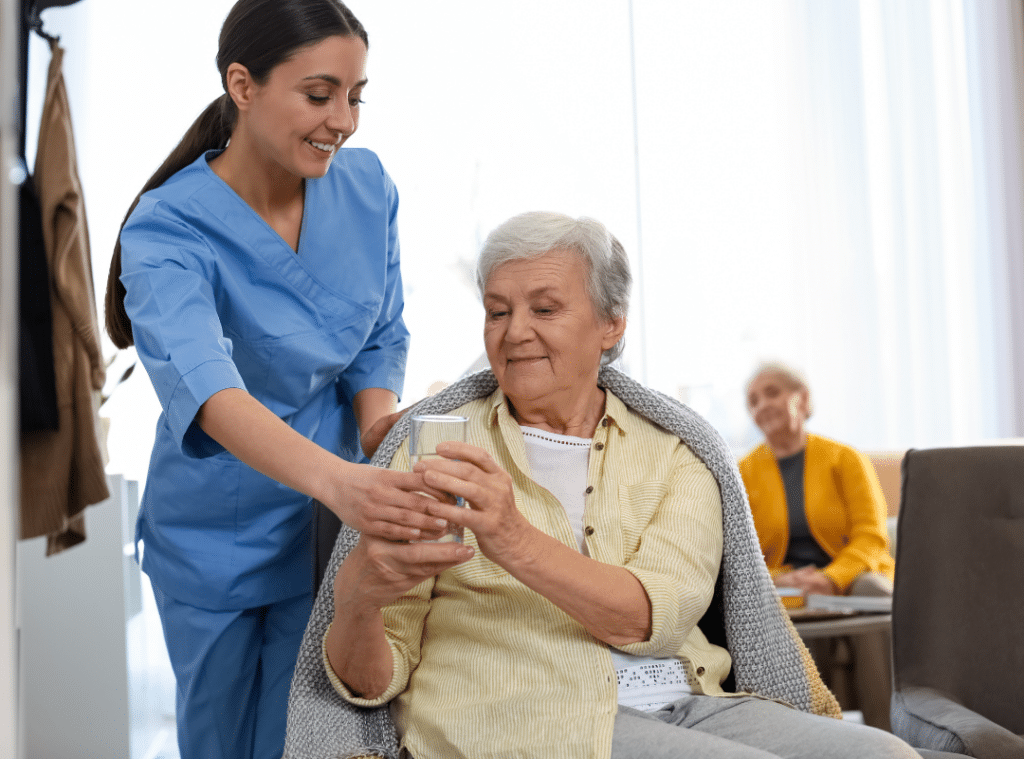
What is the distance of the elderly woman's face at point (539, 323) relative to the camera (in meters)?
1.43

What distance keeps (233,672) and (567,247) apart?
811 millimetres

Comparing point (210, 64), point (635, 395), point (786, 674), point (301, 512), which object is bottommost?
point (786, 674)

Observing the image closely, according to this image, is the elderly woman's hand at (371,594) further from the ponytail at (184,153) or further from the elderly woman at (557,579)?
the ponytail at (184,153)

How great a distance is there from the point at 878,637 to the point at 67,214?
2.25m

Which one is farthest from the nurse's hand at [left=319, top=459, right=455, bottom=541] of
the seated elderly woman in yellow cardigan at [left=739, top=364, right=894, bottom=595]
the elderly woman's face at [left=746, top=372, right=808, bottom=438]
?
the elderly woman's face at [left=746, top=372, right=808, bottom=438]

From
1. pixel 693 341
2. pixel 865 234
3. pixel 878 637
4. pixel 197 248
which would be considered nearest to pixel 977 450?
pixel 878 637

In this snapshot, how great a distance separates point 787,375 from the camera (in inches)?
125

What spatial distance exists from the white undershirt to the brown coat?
71cm

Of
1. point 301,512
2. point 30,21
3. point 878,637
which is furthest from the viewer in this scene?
point 878,637

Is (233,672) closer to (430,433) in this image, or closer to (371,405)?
(371,405)

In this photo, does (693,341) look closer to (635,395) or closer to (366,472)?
(635,395)

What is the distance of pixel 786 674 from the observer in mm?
1361

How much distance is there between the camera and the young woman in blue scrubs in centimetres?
124

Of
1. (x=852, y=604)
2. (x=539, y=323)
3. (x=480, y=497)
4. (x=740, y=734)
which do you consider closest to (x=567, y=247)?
(x=539, y=323)
